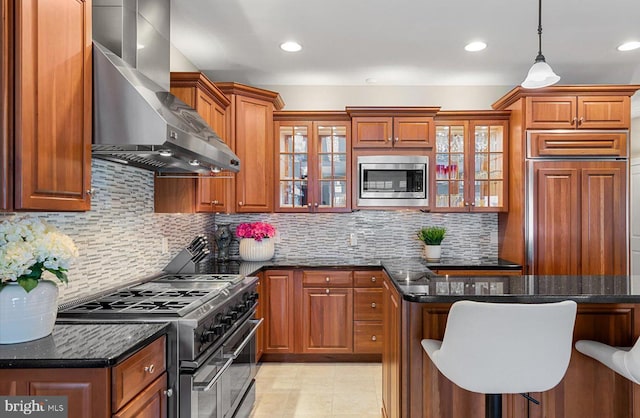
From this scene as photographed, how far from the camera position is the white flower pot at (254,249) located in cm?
416

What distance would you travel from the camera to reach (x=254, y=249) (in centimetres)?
416

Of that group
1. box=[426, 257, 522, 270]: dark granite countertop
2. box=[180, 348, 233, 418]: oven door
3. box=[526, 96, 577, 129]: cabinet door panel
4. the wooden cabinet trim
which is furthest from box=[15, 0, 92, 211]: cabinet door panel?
box=[526, 96, 577, 129]: cabinet door panel

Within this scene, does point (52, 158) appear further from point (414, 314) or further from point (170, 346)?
point (414, 314)

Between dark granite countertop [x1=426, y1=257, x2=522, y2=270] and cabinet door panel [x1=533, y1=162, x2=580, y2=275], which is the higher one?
cabinet door panel [x1=533, y1=162, x2=580, y2=275]

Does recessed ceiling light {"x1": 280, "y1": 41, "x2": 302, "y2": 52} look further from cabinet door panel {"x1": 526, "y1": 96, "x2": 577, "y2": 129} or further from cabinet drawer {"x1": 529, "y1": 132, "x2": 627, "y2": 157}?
cabinet drawer {"x1": 529, "y1": 132, "x2": 627, "y2": 157}

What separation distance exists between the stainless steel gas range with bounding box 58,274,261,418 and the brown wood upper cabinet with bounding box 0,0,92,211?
56 centimetres

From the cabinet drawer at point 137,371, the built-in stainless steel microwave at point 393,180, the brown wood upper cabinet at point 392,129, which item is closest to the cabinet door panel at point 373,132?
the brown wood upper cabinet at point 392,129

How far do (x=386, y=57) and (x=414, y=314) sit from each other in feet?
7.95

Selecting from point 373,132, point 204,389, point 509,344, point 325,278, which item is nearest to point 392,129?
point 373,132

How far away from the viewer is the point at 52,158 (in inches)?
61.1

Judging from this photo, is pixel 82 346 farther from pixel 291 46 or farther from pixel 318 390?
pixel 291 46

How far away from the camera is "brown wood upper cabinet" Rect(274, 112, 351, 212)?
4.24m

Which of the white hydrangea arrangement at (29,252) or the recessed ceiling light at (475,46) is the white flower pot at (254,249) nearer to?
the recessed ceiling light at (475,46)

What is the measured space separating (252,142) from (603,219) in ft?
10.1
